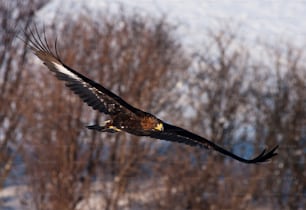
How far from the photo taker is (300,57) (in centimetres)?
2242

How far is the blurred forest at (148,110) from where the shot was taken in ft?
51.3

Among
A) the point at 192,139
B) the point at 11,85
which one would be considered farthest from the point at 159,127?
the point at 11,85

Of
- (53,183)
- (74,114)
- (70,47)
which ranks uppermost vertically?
(70,47)

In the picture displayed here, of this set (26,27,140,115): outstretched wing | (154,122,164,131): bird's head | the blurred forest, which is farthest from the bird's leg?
the blurred forest

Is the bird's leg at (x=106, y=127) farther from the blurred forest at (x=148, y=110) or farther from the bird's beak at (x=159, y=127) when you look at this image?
the blurred forest at (x=148, y=110)

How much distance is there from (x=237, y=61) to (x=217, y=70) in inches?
27.3

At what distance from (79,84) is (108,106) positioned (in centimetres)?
34

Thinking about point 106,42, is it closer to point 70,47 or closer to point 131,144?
point 70,47

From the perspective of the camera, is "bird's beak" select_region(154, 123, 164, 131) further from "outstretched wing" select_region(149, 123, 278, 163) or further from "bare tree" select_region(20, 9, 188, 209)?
"bare tree" select_region(20, 9, 188, 209)

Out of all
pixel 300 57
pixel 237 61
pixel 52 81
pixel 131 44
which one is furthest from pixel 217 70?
pixel 52 81

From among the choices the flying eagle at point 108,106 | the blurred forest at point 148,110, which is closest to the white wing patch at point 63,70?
the flying eagle at point 108,106

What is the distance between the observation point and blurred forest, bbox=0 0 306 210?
15641 mm

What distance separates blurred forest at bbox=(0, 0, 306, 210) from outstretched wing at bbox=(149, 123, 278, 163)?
7.76 m

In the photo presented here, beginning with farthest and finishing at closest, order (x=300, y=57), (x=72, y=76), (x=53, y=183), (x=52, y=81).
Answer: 1. (x=300, y=57)
2. (x=52, y=81)
3. (x=53, y=183)
4. (x=72, y=76)
